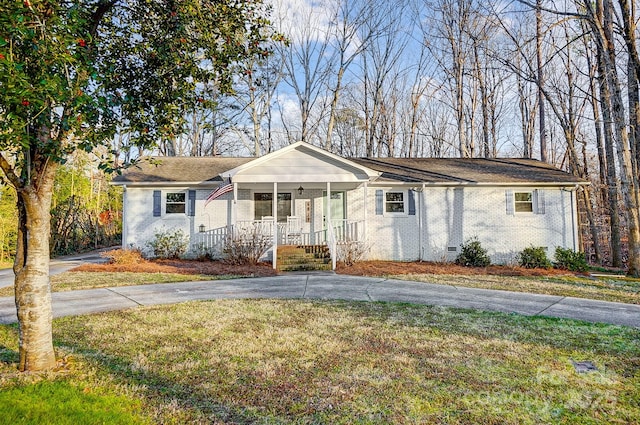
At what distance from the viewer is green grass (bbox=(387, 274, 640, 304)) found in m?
7.76

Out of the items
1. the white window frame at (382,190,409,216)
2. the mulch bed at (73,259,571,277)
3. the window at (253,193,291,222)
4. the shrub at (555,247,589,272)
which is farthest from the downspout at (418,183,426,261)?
the window at (253,193,291,222)

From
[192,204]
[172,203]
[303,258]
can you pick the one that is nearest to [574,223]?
[303,258]

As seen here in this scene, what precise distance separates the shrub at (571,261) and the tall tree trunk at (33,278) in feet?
46.3

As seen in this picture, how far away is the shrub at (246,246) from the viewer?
11875 mm

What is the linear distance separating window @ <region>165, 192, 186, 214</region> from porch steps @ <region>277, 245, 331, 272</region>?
421cm

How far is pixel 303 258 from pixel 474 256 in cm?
620

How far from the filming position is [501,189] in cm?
1342

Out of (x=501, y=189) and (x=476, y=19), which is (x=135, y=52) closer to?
(x=501, y=189)

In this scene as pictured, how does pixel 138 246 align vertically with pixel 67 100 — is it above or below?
below

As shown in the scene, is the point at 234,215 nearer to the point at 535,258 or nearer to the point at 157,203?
the point at 157,203

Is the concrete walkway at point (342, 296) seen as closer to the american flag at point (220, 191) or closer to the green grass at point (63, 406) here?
the green grass at point (63, 406)

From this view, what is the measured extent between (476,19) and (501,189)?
11207 mm

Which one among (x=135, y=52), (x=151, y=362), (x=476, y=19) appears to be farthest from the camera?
A: (x=476, y=19)

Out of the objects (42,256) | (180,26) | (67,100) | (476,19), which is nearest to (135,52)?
(180,26)
